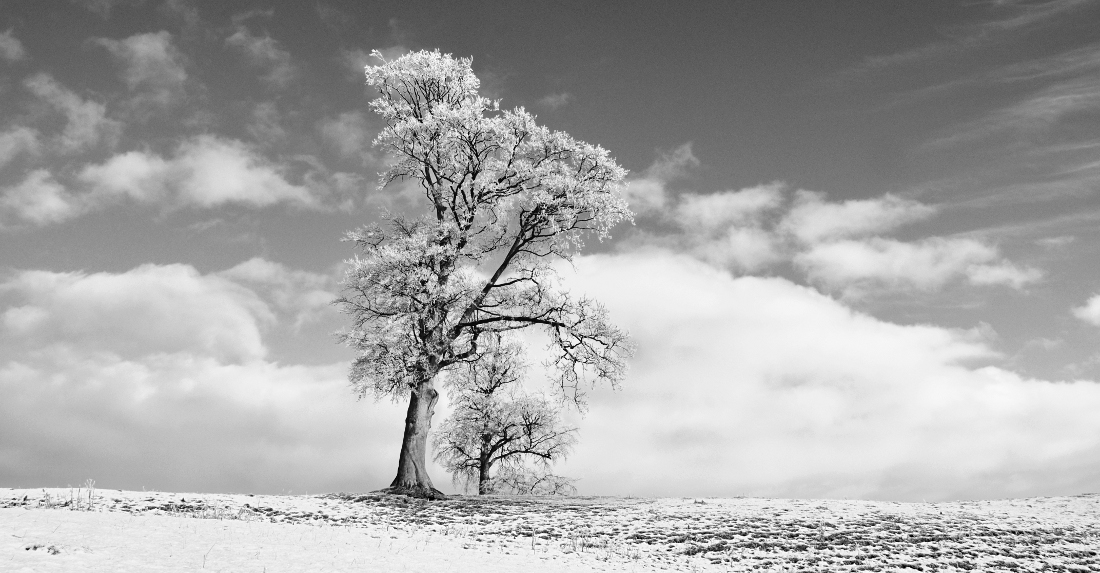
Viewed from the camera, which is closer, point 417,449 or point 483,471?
point 417,449

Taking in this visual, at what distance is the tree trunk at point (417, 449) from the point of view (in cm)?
2931

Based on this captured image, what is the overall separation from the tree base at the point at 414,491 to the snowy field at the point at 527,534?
0.97 meters

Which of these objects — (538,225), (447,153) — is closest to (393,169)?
(447,153)

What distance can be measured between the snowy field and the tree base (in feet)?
3.17

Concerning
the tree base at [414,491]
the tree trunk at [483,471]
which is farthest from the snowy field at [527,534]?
the tree trunk at [483,471]

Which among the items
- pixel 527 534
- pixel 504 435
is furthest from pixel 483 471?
pixel 527 534

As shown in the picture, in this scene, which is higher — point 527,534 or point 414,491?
point 414,491

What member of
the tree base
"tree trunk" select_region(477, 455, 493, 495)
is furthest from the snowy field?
"tree trunk" select_region(477, 455, 493, 495)

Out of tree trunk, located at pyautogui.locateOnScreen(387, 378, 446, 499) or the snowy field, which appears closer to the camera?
the snowy field

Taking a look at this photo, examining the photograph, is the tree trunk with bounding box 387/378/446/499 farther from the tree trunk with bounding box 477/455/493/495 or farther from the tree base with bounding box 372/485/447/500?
the tree trunk with bounding box 477/455/493/495

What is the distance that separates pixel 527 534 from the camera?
21359mm

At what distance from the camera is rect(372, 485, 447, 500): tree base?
28938 mm

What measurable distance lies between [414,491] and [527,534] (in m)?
9.07

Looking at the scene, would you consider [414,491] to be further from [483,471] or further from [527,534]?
[483,471]
